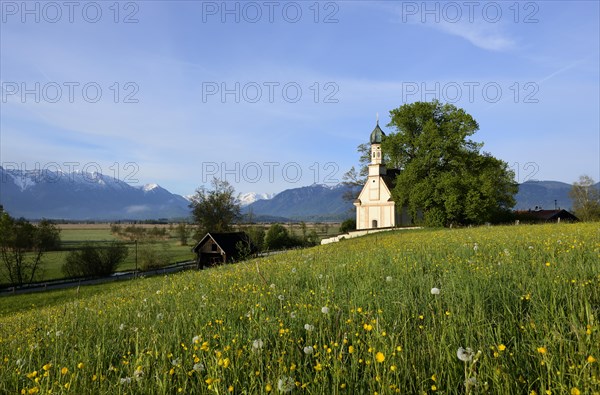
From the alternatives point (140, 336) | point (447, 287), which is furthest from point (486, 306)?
point (140, 336)

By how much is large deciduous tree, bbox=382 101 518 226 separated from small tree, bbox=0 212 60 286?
172ft

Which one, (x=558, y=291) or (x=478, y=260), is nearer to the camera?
(x=558, y=291)

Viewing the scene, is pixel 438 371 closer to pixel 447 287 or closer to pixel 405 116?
pixel 447 287

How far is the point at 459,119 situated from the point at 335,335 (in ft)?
161

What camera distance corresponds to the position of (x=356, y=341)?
161 inches

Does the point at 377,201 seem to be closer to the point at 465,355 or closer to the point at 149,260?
the point at 149,260

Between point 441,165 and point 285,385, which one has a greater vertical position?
point 441,165

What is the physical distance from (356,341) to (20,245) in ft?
213

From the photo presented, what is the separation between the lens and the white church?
60.7 metres

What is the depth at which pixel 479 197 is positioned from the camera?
44.4 m

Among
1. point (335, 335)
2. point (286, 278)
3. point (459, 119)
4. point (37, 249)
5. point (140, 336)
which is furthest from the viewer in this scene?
point (37, 249)

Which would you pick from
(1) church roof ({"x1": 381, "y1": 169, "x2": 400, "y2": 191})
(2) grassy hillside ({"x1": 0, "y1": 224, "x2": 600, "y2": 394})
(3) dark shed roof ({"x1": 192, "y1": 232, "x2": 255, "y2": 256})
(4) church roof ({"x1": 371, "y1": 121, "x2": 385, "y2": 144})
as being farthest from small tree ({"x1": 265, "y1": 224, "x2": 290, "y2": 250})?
(2) grassy hillside ({"x1": 0, "y1": 224, "x2": 600, "y2": 394})

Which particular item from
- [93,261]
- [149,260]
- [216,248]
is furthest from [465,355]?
[149,260]

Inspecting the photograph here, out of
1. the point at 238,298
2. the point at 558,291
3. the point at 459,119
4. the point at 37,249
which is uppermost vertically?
the point at 459,119
